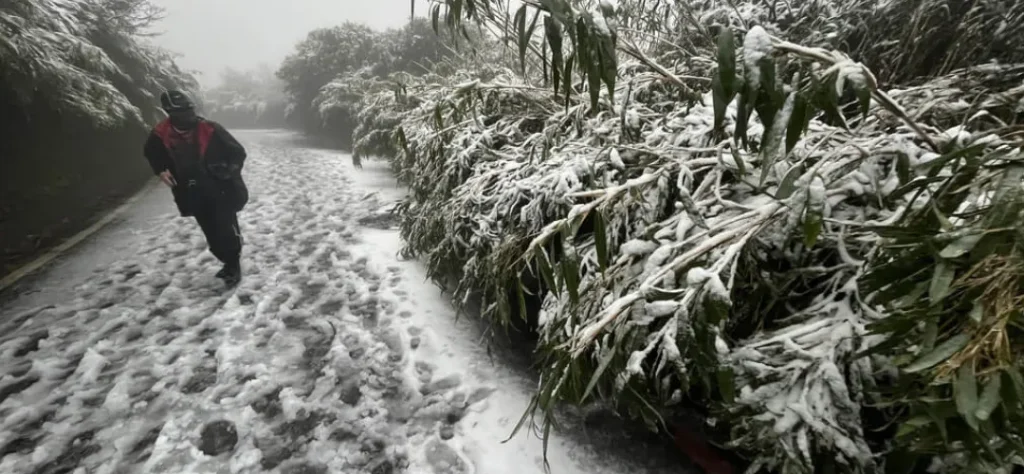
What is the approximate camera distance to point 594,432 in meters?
2.49

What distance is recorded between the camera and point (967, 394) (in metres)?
0.85

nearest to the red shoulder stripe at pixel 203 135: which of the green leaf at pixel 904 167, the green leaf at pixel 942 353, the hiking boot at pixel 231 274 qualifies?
the hiking boot at pixel 231 274


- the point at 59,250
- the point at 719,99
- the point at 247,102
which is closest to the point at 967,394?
the point at 719,99

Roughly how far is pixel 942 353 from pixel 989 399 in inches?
3.9

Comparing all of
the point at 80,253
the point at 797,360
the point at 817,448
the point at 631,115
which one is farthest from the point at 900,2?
the point at 80,253

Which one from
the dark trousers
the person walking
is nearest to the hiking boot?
the dark trousers

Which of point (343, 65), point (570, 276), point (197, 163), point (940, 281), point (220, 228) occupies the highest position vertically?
point (343, 65)

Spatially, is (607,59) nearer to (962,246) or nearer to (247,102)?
(962,246)

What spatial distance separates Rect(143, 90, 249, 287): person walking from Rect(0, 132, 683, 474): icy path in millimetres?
665

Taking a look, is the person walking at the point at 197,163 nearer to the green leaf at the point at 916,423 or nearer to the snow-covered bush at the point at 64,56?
the snow-covered bush at the point at 64,56

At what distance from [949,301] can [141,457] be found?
123 inches

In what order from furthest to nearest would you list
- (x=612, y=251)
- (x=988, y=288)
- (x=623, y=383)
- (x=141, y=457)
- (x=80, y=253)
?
(x=80, y=253) < (x=141, y=457) < (x=612, y=251) < (x=623, y=383) < (x=988, y=288)

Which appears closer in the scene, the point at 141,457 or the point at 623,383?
the point at 623,383

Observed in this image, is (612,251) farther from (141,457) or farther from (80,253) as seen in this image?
(80,253)
